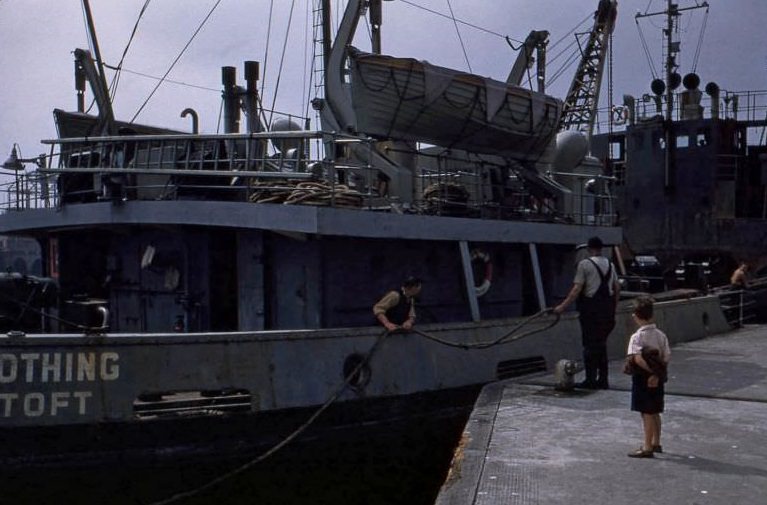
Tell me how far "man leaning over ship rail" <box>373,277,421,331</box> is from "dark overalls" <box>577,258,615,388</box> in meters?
1.77

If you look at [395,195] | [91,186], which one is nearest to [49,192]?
[91,186]

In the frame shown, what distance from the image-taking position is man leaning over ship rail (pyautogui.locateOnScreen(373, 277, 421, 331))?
30.7ft

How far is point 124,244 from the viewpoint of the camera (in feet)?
38.0

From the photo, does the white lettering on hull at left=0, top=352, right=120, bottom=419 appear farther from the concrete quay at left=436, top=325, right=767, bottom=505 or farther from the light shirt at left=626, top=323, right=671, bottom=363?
the light shirt at left=626, top=323, right=671, bottom=363

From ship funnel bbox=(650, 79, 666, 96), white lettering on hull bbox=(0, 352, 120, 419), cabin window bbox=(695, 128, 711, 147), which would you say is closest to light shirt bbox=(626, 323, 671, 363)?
white lettering on hull bbox=(0, 352, 120, 419)

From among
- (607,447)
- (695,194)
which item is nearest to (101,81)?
(607,447)

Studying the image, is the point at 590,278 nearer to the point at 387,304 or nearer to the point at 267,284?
the point at 387,304

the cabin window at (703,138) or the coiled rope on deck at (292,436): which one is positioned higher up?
the cabin window at (703,138)

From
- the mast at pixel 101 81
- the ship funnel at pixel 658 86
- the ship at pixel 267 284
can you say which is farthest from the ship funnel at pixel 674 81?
the mast at pixel 101 81

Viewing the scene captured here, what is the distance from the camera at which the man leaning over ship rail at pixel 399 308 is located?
934 centimetres

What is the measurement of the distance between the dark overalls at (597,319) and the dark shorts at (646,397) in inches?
109

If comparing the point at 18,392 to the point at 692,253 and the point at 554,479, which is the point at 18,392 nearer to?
A: the point at 554,479

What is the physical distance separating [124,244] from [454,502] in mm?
7000

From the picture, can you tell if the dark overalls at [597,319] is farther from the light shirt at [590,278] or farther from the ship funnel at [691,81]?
the ship funnel at [691,81]
